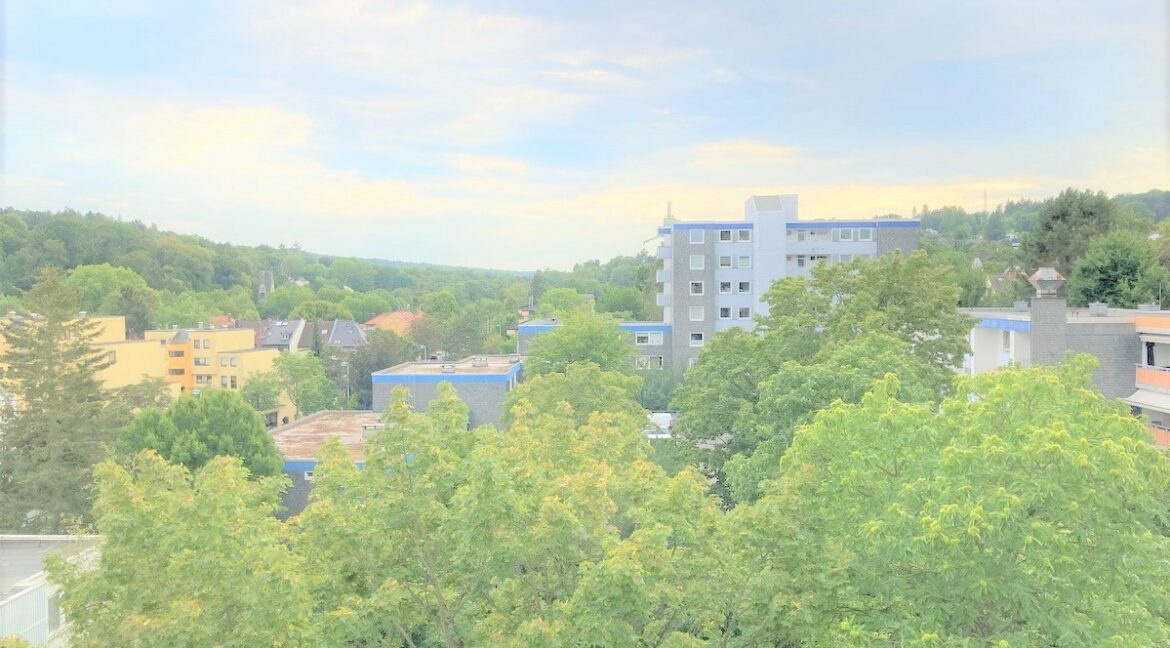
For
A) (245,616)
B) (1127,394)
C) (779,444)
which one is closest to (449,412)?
(245,616)

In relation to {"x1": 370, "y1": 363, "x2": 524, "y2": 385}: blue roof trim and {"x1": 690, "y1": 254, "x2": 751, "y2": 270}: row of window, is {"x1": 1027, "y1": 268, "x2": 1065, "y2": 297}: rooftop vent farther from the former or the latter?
{"x1": 690, "y1": 254, "x2": 751, "y2": 270}: row of window

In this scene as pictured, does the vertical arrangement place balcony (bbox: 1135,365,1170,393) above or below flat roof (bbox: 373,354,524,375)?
above

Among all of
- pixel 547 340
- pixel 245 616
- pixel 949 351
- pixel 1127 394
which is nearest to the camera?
pixel 245 616

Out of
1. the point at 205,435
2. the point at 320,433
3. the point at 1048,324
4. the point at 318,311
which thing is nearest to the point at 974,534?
the point at 1048,324

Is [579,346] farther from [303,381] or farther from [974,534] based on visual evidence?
[303,381]

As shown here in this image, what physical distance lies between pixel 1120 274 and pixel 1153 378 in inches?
781

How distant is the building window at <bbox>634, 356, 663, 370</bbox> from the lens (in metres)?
53.4

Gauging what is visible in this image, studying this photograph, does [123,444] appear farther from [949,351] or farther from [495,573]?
[949,351]

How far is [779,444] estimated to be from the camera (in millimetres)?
20859

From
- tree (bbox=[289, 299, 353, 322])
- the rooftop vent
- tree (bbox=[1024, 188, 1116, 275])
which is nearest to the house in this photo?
the rooftop vent

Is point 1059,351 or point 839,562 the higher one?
point 1059,351

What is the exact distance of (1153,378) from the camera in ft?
85.7

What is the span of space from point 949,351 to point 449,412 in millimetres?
17820

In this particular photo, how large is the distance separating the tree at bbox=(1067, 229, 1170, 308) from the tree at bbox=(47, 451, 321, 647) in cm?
4362
